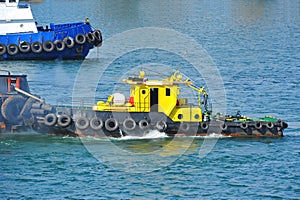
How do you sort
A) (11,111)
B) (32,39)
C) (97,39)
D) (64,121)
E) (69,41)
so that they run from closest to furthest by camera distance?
(64,121), (11,111), (32,39), (69,41), (97,39)

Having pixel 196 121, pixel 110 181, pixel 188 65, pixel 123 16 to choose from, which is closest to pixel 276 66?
pixel 188 65

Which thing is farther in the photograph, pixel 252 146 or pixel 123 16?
pixel 123 16

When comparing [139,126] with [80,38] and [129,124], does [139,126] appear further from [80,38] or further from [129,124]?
[80,38]

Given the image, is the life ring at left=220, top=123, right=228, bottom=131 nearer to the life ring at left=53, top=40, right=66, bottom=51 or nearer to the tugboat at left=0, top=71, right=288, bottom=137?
the tugboat at left=0, top=71, right=288, bottom=137

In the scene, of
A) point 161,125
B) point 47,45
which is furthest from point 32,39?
point 161,125

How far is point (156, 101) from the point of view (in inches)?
1695

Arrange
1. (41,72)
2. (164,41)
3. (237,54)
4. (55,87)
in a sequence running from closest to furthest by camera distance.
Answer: (55,87), (41,72), (237,54), (164,41)

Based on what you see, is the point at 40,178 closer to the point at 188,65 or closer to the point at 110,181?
the point at 110,181

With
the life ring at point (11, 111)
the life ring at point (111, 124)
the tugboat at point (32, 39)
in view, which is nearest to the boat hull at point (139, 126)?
the life ring at point (111, 124)

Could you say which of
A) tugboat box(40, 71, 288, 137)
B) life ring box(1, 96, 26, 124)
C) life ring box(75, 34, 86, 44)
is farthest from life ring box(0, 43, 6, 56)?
tugboat box(40, 71, 288, 137)

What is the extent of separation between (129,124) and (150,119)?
947 mm

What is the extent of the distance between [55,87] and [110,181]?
20513 millimetres

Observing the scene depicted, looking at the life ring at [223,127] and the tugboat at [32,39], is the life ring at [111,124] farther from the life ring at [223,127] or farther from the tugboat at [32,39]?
the tugboat at [32,39]

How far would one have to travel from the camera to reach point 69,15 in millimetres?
113875
